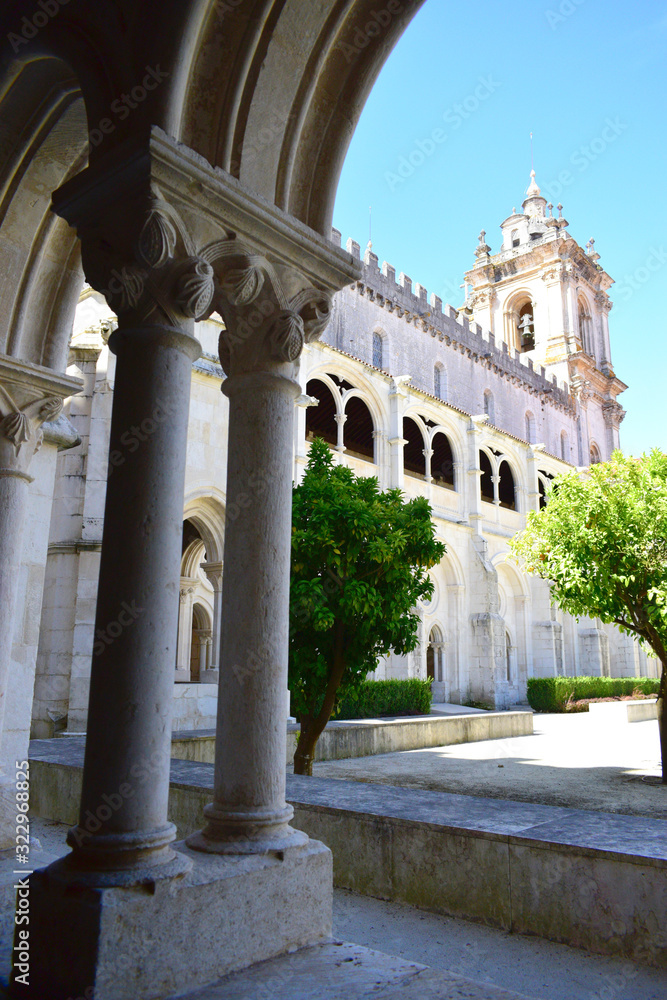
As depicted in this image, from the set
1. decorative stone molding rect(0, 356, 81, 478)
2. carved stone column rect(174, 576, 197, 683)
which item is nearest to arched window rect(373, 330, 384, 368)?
carved stone column rect(174, 576, 197, 683)

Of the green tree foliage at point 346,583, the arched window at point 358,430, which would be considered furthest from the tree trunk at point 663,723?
the arched window at point 358,430

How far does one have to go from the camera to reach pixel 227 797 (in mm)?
2715

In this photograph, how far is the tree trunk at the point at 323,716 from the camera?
7.55 meters

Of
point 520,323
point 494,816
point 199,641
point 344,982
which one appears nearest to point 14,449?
point 344,982

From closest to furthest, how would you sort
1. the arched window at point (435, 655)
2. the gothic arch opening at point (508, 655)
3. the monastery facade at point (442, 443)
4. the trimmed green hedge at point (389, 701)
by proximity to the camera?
the monastery facade at point (442, 443), the trimmed green hedge at point (389, 701), the arched window at point (435, 655), the gothic arch opening at point (508, 655)

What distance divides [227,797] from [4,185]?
135 inches

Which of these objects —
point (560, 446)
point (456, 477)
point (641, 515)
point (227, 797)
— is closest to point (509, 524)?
point (456, 477)

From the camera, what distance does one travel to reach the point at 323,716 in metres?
7.54

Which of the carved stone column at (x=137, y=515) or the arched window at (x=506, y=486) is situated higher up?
the arched window at (x=506, y=486)

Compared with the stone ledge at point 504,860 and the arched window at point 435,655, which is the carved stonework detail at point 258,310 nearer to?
the stone ledge at point 504,860

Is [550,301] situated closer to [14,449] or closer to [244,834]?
[14,449]

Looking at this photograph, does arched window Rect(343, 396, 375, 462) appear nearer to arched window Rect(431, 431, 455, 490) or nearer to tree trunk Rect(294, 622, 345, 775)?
arched window Rect(431, 431, 455, 490)

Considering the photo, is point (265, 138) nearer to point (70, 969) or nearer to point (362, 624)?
point (70, 969)

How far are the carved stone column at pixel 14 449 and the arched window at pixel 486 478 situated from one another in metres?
22.5
